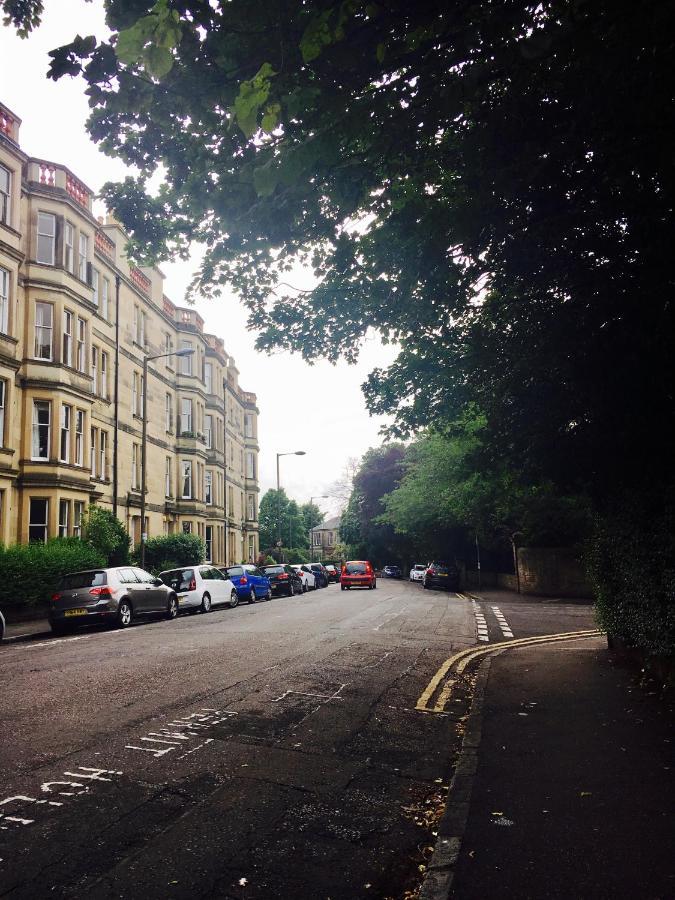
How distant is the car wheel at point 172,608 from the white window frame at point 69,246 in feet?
42.7

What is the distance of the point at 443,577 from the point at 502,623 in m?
19.4

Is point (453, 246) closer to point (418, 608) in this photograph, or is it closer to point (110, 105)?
point (110, 105)

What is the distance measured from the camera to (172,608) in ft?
68.9

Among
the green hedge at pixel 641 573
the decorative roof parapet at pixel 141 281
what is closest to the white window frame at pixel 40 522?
the decorative roof parapet at pixel 141 281

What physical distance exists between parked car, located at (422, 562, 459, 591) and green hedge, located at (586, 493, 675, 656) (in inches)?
1047

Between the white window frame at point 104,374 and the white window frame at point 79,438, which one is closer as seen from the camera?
the white window frame at point 79,438

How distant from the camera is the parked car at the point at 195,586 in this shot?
73.7 feet

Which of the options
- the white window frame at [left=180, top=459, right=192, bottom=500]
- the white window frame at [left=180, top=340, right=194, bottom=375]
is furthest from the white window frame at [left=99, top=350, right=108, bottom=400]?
the white window frame at [left=180, top=340, right=194, bottom=375]

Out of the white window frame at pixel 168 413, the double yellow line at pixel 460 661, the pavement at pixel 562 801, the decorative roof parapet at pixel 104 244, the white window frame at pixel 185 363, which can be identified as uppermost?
the decorative roof parapet at pixel 104 244

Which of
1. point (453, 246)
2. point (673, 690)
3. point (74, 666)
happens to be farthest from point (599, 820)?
point (74, 666)

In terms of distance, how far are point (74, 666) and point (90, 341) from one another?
18.9 metres

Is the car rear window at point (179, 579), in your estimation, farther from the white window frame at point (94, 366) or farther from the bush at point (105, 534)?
the white window frame at point (94, 366)

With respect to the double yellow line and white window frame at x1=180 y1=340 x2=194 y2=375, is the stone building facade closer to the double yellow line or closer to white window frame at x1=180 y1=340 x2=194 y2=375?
white window frame at x1=180 y1=340 x2=194 y2=375

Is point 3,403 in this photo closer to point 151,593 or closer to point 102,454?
point 102,454
